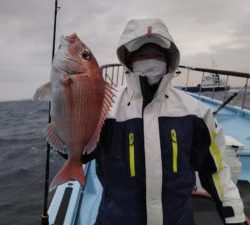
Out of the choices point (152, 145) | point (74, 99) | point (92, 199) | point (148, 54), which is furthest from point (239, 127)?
point (74, 99)

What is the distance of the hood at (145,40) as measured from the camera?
234cm

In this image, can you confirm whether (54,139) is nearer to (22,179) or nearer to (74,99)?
(74,99)

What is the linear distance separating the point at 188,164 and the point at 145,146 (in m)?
0.31

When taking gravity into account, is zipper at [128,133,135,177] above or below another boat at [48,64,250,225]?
above

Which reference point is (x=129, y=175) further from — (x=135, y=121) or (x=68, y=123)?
(x=68, y=123)

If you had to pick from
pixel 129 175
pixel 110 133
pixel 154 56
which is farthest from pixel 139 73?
pixel 129 175

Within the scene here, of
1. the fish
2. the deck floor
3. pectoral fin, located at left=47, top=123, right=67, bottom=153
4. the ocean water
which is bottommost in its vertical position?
the ocean water

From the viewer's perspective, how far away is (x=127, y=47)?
246cm

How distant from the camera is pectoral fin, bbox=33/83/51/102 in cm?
181

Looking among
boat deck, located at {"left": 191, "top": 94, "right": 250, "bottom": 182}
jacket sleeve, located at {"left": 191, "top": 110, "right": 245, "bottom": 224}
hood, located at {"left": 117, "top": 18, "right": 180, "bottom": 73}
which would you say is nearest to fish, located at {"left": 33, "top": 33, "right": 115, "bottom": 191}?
hood, located at {"left": 117, "top": 18, "right": 180, "bottom": 73}

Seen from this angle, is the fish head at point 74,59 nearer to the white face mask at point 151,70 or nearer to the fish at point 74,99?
the fish at point 74,99

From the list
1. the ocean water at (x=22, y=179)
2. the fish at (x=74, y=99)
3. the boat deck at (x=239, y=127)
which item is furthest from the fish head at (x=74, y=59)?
the boat deck at (x=239, y=127)

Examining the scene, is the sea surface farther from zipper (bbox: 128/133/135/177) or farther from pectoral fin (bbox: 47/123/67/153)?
pectoral fin (bbox: 47/123/67/153)

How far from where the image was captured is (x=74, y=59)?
1.76 metres
